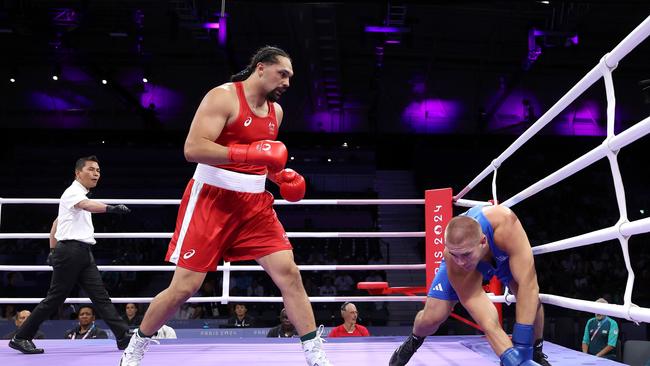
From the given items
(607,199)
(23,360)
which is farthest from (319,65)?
(23,360)

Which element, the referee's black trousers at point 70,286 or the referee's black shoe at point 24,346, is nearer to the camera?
the referee's black shoe at point 24,346

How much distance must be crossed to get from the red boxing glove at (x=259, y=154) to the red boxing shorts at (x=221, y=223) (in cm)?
19

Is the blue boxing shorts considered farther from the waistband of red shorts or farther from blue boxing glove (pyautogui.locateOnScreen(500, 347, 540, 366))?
the waistband of red shorts

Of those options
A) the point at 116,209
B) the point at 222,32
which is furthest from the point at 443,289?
the point at 222,32

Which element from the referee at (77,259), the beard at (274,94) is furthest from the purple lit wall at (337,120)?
the beard at (274,94)

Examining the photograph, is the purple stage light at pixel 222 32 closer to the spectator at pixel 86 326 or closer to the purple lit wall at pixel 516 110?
the spectator at pixel 86 326

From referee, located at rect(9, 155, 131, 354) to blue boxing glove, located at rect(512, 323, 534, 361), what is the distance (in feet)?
7.12

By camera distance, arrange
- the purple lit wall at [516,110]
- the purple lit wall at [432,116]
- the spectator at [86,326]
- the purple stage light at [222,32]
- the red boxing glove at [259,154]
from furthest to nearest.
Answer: the purple lit wall at [432,116] < the purple lit wall at [516,110] < the purple stage light at [222,32] < the spectator at [86,326] < the red boxing glove at [259,154]

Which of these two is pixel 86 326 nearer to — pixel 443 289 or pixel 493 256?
pixel 443 289

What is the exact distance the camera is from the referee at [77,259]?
3.47 meters

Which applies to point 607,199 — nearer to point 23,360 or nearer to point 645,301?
point 645,301

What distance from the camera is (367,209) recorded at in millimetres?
13625

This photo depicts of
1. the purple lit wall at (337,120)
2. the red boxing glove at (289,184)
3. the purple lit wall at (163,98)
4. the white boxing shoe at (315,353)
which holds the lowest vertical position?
the white boxing shoe at (315,353)

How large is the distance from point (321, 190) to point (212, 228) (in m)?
12.5
